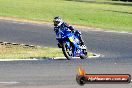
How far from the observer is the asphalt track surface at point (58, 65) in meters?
12.2

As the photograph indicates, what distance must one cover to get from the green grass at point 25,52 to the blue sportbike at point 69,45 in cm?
118

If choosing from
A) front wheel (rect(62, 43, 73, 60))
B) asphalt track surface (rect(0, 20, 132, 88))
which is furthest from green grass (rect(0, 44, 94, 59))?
asphalt track surface (rect(0, 20, 132, 88))

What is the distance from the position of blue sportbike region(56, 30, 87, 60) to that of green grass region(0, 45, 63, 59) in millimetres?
1182

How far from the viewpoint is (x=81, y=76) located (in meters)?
7.71

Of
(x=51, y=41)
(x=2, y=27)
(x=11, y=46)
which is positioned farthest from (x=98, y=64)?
(x=2, y=27)

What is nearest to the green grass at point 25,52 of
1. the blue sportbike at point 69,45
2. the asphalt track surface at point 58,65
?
the blue sportbike at point 69,45

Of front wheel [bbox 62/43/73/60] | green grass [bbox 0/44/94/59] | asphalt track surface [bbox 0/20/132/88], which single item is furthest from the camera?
green grass [bbox 0/44/94/59]

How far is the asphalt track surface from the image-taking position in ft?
40.1

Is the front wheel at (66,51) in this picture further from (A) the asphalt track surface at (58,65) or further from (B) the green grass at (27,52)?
(B) the green grass at (27,52)

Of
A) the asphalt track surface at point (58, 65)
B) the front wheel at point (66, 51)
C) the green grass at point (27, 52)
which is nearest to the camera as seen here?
the asphalt track surface at point (58, 65)

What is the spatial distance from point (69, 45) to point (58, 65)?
3024mm

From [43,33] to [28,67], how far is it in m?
14.7

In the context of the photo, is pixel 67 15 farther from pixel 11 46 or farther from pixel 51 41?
pixel 11 46

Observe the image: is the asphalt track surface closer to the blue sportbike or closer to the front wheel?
the front wheel
